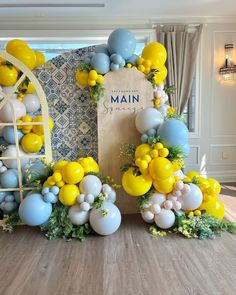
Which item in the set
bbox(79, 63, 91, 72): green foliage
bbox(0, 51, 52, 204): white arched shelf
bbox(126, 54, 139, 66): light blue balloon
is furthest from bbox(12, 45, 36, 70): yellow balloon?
bbox(126, 54, 139, 66): light blue balloon

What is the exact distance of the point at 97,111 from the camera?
10.8 feet

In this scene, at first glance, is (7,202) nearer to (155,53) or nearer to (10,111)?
(10,111)

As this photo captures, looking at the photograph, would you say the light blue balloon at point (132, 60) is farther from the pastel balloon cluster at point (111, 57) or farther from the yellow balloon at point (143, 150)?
the yellow balloon at point (143, 150)

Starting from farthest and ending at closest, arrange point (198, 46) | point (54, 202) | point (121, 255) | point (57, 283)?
point (198, 46) → point (54, 202) → point (121, 255) → point (57, 283)

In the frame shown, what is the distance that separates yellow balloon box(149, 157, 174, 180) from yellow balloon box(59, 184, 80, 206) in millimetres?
788

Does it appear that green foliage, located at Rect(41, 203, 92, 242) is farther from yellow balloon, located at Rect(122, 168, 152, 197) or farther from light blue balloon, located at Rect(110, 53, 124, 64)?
light blue balloon, located at Rect(110, 53, 124, 64)

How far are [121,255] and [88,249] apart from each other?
33 cm

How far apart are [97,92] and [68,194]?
118 cm

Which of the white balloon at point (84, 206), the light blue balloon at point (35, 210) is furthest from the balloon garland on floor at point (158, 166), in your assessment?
the light blue balloon at point (35, 210)

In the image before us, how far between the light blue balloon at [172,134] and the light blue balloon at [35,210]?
1354 millimetres

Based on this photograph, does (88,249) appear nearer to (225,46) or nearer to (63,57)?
(63,57)

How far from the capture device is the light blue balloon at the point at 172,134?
9.43 ft

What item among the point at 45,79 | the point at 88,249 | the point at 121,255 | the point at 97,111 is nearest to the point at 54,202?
the point at 88,249

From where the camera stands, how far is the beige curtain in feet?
15.9
